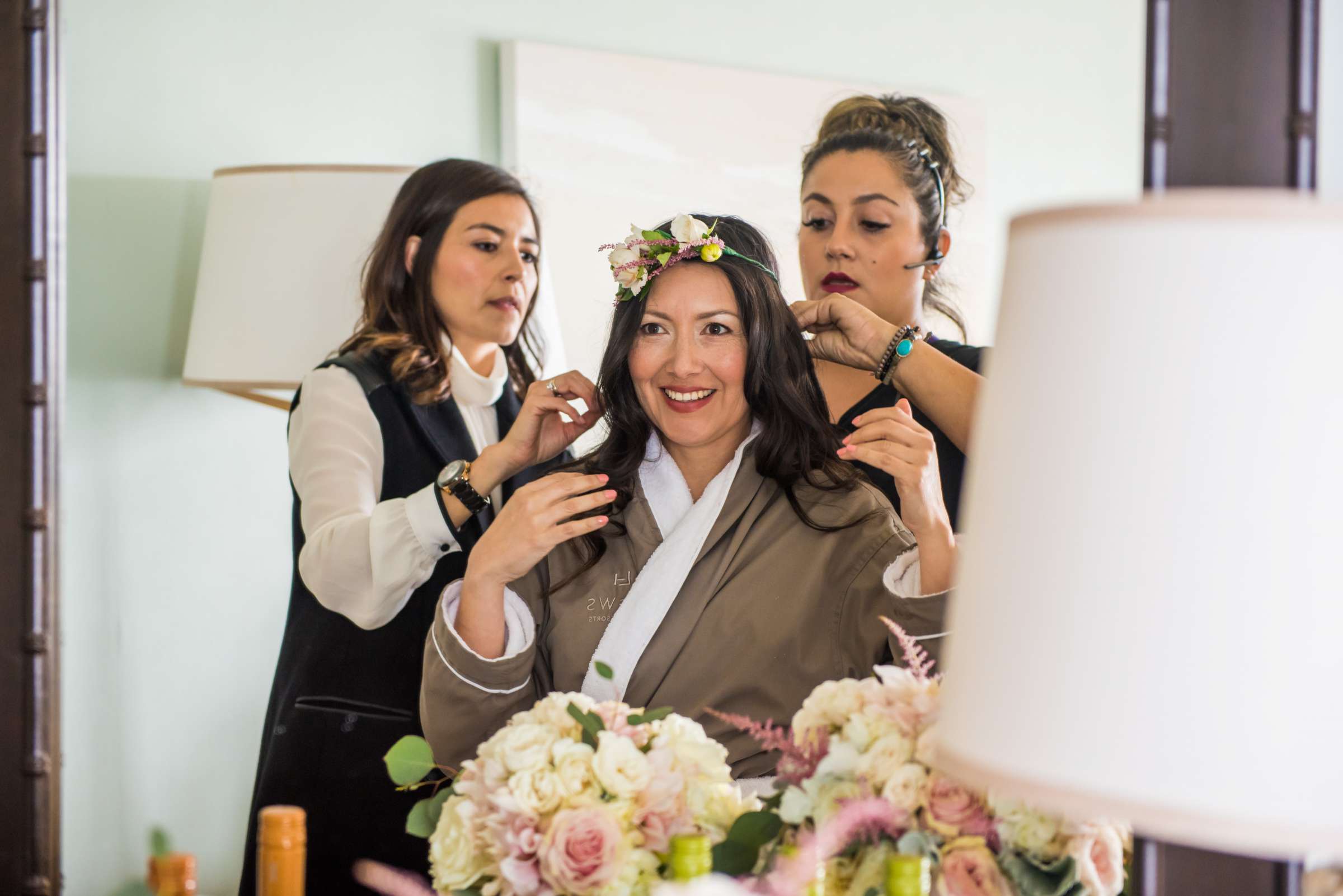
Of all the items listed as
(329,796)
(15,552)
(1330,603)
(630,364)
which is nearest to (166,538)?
(15,552)

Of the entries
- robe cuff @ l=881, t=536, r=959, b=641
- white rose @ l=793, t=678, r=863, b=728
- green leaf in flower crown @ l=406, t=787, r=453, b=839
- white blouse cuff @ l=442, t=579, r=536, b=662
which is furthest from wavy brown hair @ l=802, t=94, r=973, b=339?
green leaf in flower crown @ l=406, t=787, r=453, b=839

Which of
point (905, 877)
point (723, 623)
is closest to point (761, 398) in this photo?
point (723, 623)

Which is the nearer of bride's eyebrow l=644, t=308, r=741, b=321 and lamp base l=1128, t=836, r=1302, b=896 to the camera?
lamp base l=1128, t=836, r=1302, b=896

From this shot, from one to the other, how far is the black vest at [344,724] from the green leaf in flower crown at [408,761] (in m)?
0.29

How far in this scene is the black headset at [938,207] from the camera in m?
1.25

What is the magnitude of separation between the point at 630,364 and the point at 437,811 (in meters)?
0.44

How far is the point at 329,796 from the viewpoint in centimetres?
105

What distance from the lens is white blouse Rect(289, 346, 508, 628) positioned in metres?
1.07

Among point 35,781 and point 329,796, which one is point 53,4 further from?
point 329,796

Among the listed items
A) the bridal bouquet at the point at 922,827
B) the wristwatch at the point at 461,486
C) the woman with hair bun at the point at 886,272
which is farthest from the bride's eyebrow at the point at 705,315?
the bridal bouquet at the point at 922,827

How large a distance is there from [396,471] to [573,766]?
0.57 metres

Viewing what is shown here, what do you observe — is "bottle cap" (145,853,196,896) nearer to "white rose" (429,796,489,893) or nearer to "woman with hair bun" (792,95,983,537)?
"white rose" (429,796,489,893)

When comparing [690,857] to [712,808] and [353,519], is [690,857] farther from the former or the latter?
[353,519]

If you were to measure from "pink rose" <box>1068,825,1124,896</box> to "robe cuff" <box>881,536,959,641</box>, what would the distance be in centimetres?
21
